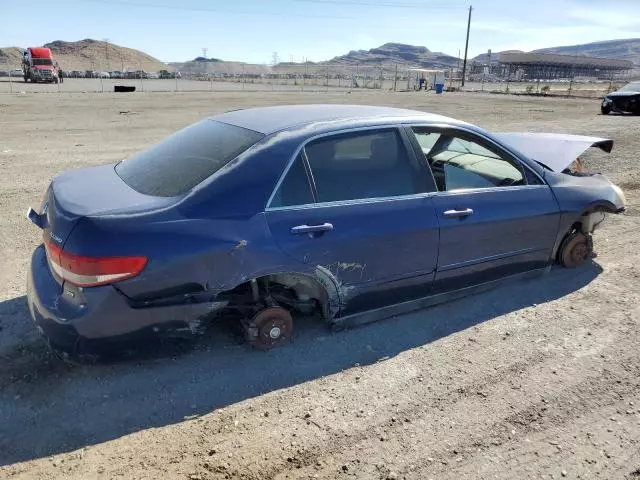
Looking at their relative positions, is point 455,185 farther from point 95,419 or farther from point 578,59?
point 578,59

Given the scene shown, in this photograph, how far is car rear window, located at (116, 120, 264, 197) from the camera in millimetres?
3129

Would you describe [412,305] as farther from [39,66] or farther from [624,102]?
[39,66]

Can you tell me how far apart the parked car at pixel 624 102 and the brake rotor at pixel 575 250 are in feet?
63.4

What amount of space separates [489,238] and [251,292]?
195 centimetres

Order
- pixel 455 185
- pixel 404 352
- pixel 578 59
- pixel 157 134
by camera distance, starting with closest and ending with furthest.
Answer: pixel 404 352
pixel 455 185
pixel 157 134
pixel 578 59

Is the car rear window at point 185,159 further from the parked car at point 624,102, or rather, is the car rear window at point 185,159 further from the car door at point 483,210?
the parked car at point 624,102

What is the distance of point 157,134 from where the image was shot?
13734 mm

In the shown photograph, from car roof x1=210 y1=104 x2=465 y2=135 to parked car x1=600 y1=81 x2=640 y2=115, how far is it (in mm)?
20597

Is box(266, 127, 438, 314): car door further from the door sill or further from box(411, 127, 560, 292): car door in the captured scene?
box(411, 127, 560, 292): car door

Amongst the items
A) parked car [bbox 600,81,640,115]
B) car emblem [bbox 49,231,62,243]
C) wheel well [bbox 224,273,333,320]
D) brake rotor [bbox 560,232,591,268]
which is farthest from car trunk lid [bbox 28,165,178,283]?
parked car [bbox 600,81,640,115]

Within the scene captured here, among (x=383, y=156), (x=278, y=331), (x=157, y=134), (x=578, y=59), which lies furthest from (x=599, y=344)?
(x=578, y=59)

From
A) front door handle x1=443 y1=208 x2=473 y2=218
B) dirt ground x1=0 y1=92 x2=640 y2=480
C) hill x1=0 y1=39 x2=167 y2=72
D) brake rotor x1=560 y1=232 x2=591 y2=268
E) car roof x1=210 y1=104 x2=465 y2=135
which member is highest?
hill x1=0 y1=39 x2=167 y2=72

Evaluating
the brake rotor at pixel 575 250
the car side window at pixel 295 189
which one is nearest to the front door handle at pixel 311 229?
the car side window at pixel 295 189

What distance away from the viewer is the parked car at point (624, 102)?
20234 millimetres
